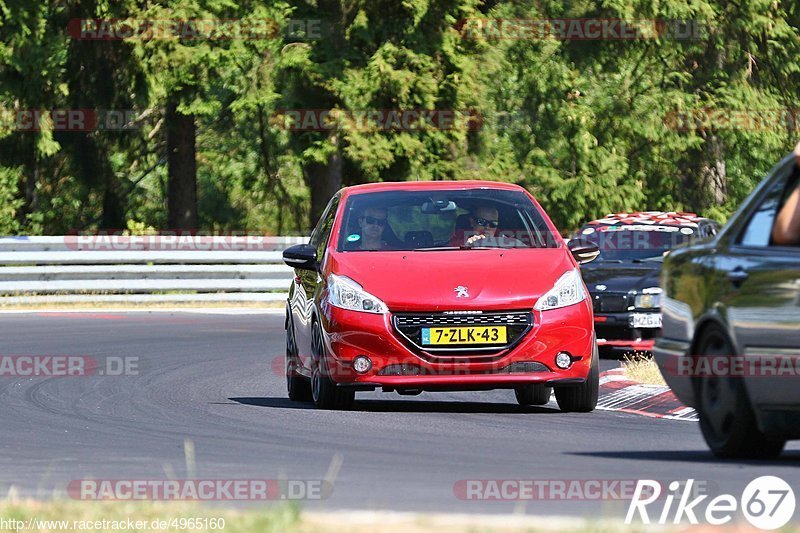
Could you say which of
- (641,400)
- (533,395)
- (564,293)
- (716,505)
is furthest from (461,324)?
(716,505)

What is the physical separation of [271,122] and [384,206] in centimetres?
2108

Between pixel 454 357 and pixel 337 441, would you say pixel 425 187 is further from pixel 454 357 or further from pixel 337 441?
pixel 337 441

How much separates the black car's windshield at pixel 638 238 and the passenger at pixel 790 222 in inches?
466

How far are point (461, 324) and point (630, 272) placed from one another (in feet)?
25.8

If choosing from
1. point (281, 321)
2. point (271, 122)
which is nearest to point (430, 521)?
point (281, 321)

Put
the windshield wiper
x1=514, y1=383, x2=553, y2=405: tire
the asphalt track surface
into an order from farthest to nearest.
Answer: x1=514, y1=383, x2=553, y2=405: tire < the windshield wiper < the asphalt track surface

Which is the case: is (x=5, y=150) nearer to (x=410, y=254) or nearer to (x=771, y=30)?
(x=771, y=30)

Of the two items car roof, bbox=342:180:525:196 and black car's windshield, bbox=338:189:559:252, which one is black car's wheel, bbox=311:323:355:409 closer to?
black car's windshield, bbox=338:189:559:252

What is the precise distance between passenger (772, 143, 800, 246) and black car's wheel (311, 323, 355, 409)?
4.40 m

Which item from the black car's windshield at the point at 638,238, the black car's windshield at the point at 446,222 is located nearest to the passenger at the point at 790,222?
the black car's windshield at the point at 446,222

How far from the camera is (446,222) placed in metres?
13.0

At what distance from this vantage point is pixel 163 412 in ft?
41.5

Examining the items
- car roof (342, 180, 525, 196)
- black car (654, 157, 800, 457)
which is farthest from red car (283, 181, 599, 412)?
black car (654, 157, 800, 457)

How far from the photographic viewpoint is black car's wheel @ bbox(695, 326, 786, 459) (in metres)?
8.80
